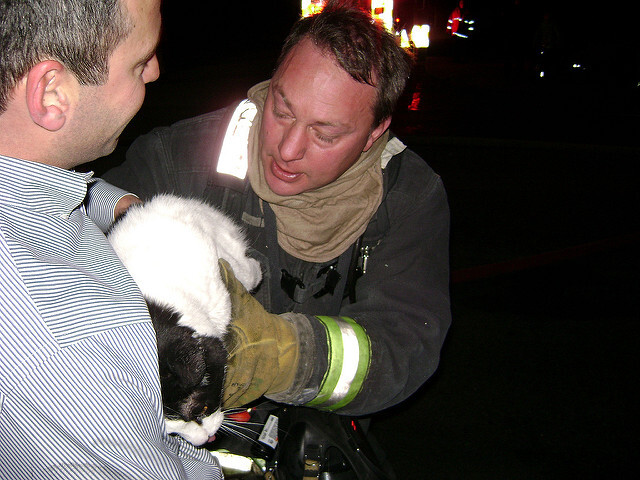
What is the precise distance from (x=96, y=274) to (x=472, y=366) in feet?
10.7

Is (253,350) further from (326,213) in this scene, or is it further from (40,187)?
(40,187)

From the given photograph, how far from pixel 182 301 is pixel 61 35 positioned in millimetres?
777

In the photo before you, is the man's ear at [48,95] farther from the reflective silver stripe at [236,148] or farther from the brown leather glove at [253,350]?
the reflective silver stripe at [236,148]

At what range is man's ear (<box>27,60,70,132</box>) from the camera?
1003 millimetres

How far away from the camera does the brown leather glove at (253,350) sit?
1658mm

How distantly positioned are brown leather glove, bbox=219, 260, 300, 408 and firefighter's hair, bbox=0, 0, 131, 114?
804mm

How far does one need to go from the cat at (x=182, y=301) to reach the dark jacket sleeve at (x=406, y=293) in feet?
1.87

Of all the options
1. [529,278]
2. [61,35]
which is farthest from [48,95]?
[529,278]

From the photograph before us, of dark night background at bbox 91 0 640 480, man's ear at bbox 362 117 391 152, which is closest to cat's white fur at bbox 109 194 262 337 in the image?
man's ear at bbox 362 117 391 152

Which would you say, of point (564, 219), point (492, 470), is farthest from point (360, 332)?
point (564, 219)

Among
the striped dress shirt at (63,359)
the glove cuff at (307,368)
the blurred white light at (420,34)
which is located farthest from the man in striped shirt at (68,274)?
the blurred white light at (420,34)

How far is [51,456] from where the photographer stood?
2.89 ft

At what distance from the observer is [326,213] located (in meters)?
2.06

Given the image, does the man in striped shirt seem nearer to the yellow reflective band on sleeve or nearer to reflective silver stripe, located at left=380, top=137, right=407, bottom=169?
the yellow reflective band on sleeve
